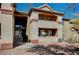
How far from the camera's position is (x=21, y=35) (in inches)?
97.9

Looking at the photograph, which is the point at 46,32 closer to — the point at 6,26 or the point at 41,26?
→ the point at 41,26

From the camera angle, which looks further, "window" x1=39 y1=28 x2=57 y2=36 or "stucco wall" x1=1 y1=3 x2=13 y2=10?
"window" x1=39 y1=28 x2=57 y2=36

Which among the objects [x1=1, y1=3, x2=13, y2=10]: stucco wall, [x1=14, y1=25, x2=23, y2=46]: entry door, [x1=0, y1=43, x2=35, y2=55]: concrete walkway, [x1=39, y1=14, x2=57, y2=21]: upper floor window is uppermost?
[x1=1, y1=3, x2=13, y2=10]: stucco wall

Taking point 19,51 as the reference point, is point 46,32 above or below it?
above

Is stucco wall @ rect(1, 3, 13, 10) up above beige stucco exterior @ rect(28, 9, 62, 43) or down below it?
above

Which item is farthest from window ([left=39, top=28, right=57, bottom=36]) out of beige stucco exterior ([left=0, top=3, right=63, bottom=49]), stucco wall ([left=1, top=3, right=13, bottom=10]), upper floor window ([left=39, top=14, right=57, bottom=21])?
stucco wall ([left=1, top=3, right=13, bottom=10])

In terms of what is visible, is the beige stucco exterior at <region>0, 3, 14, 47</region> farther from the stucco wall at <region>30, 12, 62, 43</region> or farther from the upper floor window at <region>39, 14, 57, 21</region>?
the upper floor window at <region>39, 14, 57, 21</region>

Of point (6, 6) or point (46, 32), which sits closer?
point (6, 6)

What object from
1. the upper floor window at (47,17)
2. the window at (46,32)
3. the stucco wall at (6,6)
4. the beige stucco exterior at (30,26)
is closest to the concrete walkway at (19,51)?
the beige stucco exterior at (30,26)

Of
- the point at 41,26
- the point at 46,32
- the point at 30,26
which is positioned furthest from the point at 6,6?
the point at 46,32

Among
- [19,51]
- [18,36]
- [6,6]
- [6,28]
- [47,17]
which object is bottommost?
[19,51]

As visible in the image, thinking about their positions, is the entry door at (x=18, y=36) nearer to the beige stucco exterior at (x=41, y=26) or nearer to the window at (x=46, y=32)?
the beige stucco exterior at (x=41, y=26)

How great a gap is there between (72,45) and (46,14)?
60cm
